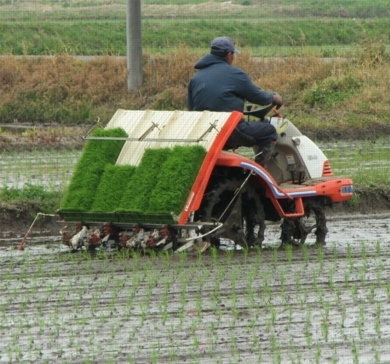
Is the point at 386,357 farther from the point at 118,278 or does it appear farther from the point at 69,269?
the point at 69,269

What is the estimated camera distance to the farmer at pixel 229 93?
10.3m

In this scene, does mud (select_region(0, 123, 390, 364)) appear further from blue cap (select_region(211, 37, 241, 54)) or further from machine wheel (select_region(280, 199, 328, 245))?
blue cap (select_region(211, 37, 241, 54))

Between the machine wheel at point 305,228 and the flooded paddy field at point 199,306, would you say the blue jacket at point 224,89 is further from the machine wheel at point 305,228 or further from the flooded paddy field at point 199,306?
the flooded paddy field at point 199,306

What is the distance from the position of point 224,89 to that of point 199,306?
3062 mm

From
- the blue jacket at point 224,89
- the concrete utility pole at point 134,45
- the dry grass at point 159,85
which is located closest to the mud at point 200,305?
the blue jacket at point 224,89

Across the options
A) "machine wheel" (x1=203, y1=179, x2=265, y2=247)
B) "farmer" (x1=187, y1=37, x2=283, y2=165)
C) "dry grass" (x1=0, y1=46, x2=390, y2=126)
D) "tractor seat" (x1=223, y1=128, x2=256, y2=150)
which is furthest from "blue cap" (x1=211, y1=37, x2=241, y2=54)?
"dry grass" (x1=0, y1=46, x2=390, y2=126)

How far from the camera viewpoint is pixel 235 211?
401 inches

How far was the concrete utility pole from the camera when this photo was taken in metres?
20.2

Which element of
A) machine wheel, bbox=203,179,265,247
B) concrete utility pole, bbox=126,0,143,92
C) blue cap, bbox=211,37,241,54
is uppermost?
blue cap, bbox=211,37,241,54

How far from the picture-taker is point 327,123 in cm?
1936

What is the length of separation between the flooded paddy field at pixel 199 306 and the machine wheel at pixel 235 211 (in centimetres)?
18

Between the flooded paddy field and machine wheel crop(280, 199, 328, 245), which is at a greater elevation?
the flooded paddy field

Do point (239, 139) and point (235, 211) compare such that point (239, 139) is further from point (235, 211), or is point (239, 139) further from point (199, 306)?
point (199, 306)

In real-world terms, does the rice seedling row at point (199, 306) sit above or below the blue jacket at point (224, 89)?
below
